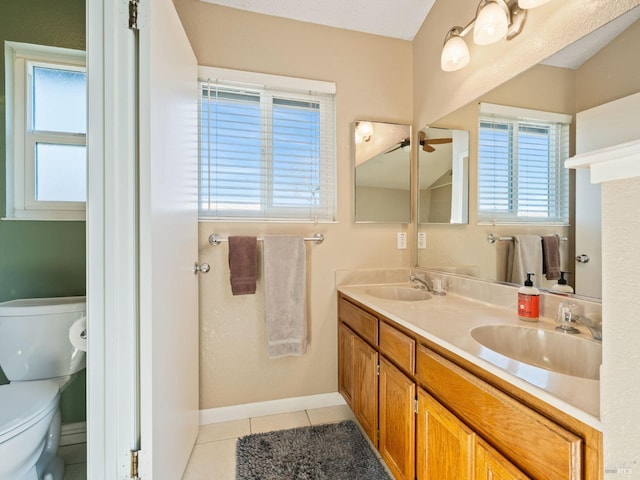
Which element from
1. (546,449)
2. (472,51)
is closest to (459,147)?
(472,51)

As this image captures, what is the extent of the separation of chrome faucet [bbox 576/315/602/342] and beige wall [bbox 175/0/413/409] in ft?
3.57

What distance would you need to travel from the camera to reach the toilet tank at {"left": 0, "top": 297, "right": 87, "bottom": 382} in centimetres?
127

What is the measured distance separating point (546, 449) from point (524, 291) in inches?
26.4

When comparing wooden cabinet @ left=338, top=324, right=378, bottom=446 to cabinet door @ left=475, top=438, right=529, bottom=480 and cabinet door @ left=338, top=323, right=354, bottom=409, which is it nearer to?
cabinet door @ left=338, top=323, right=354, bottom=409

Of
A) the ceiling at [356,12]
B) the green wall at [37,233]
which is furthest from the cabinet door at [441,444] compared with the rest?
the ceiling at [356,12]

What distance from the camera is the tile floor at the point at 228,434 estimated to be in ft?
4.50

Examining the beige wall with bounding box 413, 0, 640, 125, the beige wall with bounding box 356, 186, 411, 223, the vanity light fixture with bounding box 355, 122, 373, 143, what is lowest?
the beige wall with bounding box 356, 186, 411, 223

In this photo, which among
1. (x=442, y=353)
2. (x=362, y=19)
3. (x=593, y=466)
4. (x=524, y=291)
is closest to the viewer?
(x=593, y=466)

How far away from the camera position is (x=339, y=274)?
6.18ft

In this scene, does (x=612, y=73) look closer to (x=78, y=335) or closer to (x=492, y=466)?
(x=492, y=466)

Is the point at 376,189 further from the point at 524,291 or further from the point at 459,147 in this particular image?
the point at 524,291

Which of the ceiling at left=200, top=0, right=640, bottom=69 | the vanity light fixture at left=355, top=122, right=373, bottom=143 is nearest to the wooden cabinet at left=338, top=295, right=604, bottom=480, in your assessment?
the vanity light fixture at left=355, top=122, right=373, bottom=143

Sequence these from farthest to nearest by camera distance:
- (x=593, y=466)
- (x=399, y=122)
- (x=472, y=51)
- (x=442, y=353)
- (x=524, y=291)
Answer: (x=399, y=122) → (x=472, y=51) → (x=524, y=291) → (x=442, y=353) → (x=593, y=466)

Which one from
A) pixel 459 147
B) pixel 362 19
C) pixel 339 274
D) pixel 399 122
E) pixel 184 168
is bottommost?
pixel 339 274
